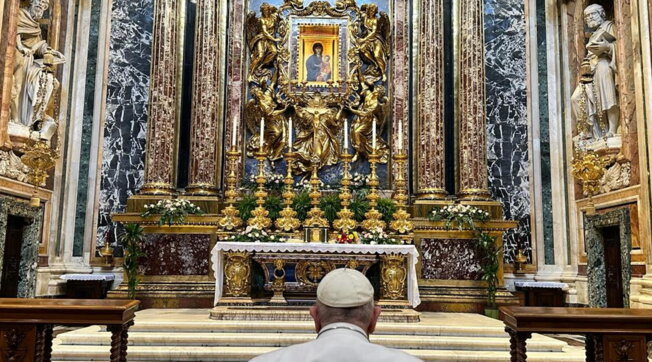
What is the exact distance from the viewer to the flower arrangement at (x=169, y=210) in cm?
1045

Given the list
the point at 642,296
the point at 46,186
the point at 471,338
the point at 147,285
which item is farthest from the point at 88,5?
the point at 642,296

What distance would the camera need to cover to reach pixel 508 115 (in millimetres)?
12031

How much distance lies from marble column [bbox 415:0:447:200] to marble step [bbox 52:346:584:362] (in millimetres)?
4470

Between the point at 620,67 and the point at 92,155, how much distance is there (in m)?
9.33

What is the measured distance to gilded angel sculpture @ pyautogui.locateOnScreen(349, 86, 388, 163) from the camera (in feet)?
40.2

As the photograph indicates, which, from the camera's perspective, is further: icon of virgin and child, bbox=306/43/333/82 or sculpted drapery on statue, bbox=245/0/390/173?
icon of virgin and child, bbox=306/43/333/82

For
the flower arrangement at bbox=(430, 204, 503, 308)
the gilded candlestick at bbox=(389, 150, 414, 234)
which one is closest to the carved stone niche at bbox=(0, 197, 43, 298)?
the gilded candlestick at bbox=(389, 150, 414, 234)

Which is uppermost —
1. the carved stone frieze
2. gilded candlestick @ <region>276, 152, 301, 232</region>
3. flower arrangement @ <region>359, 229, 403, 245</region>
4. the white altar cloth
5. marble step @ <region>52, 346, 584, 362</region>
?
the carved stone frieze

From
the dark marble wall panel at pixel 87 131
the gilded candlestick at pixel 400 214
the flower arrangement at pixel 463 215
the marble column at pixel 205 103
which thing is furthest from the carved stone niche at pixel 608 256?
the dark marble wall panel at pixel 87 131

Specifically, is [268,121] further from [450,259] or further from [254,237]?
[450,259]

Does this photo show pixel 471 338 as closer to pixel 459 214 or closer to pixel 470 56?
pixel 459 214

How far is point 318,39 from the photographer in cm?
1257

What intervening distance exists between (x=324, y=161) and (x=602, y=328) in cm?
802

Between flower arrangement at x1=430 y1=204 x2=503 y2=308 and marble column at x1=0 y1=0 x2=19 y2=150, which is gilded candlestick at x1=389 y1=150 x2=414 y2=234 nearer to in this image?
flower arrangement at x1=430 y1=204 x2=503 y2=308
